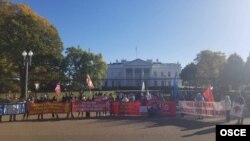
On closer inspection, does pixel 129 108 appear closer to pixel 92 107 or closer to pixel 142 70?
pixel 92 107

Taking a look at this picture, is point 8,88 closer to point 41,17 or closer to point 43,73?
point 43,73

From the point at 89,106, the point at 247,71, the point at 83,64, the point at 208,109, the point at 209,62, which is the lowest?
the point at 208,109

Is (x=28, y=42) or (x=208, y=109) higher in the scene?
(x=28, y=42)

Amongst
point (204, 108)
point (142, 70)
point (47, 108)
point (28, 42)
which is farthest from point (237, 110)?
point (142, 70)

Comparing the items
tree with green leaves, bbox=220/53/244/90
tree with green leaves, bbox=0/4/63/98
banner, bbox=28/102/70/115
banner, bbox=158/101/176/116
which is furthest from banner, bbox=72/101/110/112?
tree with green leaves, bbox=220/53/244/90

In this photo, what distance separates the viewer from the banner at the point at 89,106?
33.3m

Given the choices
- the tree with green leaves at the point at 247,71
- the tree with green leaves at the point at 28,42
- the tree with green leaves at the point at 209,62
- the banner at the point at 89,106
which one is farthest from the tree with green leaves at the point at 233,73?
the banner at the point at 89,106

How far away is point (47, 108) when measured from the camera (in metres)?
32.1

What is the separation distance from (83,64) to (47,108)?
57.4 metres

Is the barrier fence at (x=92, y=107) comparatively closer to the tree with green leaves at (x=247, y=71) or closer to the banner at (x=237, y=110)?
the banner at (x=237, y=110)

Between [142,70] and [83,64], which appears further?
[142,70]

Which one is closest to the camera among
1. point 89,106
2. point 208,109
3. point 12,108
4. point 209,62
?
point 12,108

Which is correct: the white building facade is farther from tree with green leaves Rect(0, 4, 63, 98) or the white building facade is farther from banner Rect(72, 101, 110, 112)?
banner Rect(72, 101, 110, 112)

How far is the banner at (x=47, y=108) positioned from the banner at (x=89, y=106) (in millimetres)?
780
